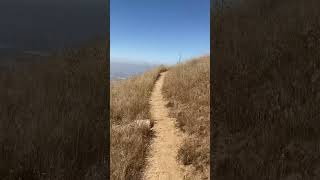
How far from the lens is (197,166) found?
6152 millimetres

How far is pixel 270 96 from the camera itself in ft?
22.7

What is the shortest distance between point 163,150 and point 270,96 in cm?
248

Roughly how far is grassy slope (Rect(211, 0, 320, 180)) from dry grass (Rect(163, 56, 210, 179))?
0.28 metres

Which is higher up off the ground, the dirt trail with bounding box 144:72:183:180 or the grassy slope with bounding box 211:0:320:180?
the grassy slope with bounding box 211:0:320:180

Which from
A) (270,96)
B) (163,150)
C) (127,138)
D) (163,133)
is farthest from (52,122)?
(270,96)

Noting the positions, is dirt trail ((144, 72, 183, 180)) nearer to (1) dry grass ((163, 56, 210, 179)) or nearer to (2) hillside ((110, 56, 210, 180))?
(2) hillside ((110, 56, 210, 180))

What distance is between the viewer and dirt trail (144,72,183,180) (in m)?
6.13

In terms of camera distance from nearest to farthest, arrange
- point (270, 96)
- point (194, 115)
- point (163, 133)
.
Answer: point (270, 96), point (163, 133), point (194, 115)

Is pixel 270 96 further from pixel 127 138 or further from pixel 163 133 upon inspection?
pixel 127 138

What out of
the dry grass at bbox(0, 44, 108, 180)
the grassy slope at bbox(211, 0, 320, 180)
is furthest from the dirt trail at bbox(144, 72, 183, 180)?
the dry grass at bbox(0, 44, 108, 180)

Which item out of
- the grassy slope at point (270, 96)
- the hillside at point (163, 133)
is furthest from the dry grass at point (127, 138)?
the grassy slope at point (270, 96)

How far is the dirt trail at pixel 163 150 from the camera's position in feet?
20.1

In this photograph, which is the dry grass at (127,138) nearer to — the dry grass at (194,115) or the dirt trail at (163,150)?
the dirt trail at (163,150)

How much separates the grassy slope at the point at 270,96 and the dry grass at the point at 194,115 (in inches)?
10.9
